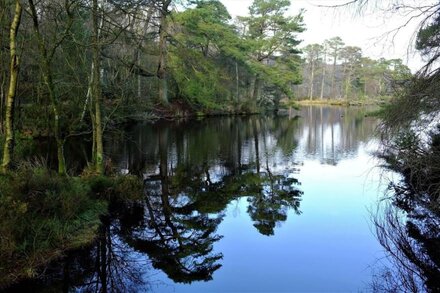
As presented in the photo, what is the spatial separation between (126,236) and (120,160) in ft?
26.0

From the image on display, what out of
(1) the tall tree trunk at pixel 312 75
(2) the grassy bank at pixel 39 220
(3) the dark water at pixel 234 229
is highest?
(1) the tall tree trunk at pixel 312 75

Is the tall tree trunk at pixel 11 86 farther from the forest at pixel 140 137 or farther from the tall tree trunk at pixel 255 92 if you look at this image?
the tall tree trunk at pixel 255 92

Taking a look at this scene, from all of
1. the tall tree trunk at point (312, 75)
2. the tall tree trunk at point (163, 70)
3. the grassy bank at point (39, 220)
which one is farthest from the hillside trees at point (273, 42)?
the grassy bank at point (39, 220)

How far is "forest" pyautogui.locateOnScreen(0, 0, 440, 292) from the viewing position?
6383 mm

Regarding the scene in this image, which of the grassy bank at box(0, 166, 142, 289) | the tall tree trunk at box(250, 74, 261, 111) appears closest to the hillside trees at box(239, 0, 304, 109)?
the tall tree trunk at box(250, 74, 261, 111)

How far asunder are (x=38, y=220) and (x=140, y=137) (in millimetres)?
15943

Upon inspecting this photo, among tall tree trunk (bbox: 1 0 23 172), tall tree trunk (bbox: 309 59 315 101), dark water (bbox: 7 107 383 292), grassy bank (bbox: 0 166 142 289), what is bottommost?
dark water (bbox: 7 107 383 292)

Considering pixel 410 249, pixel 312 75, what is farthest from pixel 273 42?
pixel 410 249

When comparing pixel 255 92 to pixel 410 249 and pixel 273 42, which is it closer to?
pixel 273 42

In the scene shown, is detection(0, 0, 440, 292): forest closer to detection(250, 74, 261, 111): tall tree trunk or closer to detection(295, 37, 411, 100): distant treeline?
detection(250, 74, 261, 111): tall tree trunk

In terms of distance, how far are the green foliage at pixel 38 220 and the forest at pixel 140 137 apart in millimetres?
22

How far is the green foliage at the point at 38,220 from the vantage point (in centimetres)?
597

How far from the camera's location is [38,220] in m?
6.79

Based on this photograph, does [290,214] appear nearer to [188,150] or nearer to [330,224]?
[330,224]
